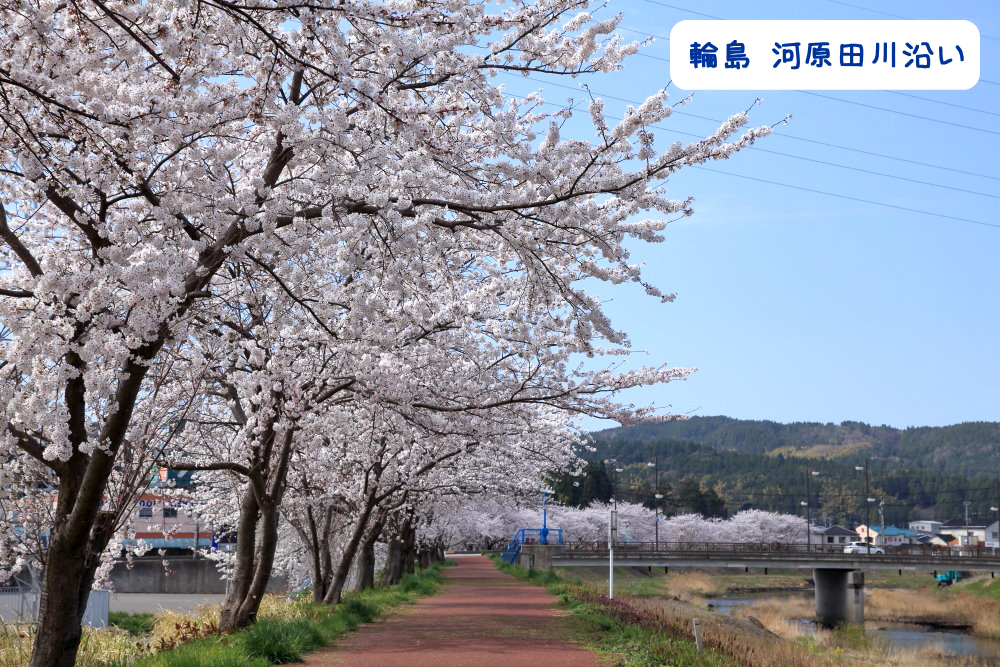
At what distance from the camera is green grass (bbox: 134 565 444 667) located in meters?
9.48

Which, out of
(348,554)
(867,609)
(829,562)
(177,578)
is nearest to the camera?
(348,554)

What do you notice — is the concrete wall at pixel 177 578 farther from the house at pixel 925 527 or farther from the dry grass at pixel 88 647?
the house at pixel 925 527

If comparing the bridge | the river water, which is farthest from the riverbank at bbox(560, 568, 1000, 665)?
the bridge

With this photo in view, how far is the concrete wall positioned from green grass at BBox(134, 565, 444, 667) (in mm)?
34620

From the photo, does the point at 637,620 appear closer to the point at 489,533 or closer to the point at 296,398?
the point at 296,398

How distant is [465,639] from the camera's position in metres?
14.7

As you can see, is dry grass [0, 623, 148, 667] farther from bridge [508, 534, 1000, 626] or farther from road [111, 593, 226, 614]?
bridge [508, 534, 1000, 626]

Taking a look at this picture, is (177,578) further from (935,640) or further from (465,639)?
(465,639)

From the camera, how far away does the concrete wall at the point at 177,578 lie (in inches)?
1982

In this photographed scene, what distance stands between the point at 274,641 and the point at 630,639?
17.2 ft

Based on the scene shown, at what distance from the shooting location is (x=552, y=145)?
7633mm

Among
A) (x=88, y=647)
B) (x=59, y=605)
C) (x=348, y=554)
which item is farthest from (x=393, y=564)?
(x=59, y=605)

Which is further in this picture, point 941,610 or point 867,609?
point 867,609

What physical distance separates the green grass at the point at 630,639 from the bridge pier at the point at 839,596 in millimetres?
36319
